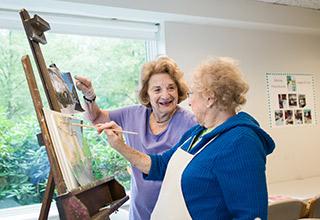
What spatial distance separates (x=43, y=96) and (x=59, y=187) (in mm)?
1344

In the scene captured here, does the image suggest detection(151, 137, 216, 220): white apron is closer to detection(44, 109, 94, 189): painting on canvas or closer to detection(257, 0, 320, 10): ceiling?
detection(44, 109, 94, 189): painting on canvas

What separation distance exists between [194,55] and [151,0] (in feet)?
1.83

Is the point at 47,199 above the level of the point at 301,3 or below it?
below

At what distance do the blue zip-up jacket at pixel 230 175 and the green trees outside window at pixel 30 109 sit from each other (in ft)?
3.46

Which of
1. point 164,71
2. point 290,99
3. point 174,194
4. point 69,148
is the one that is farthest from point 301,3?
point 69,148

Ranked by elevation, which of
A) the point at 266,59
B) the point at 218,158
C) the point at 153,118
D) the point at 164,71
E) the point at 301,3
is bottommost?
the point at 218,158

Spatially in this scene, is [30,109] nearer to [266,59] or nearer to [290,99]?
[266,59]

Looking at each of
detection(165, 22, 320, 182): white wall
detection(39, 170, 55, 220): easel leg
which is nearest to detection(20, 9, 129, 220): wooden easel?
detection(39, 170, 55, 220): easel leg

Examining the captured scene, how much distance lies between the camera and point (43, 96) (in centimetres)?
218

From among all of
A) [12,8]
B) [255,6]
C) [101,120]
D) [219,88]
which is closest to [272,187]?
[255,6]

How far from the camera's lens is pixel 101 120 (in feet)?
5.70

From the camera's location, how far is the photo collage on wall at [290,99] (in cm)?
304

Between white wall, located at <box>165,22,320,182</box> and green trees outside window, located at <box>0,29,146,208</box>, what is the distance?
1.75 ft

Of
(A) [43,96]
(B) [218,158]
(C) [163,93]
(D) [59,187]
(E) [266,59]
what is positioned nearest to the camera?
(D) [59,187]
